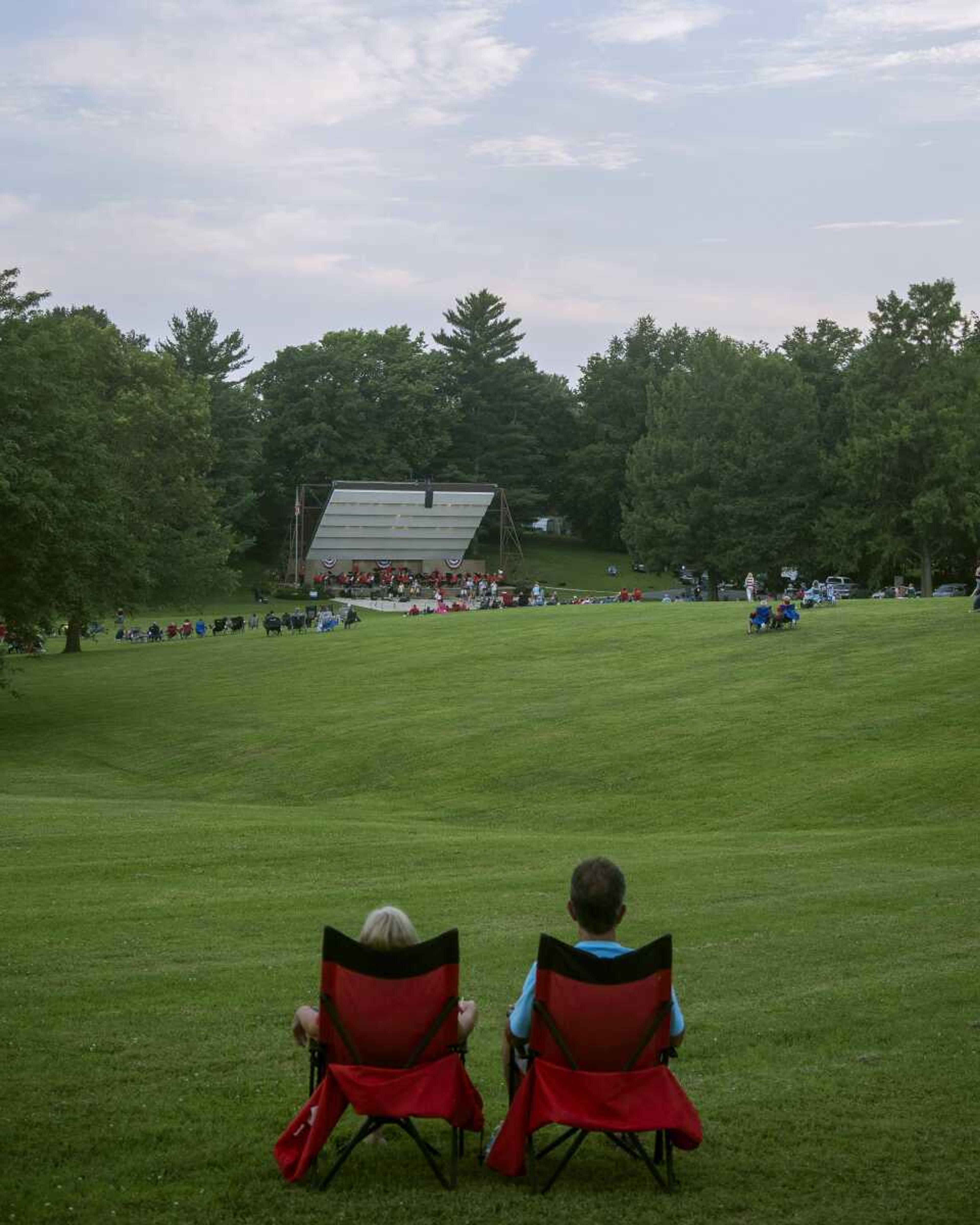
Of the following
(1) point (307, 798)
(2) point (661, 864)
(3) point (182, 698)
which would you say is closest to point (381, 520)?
(3) point (182, 698)

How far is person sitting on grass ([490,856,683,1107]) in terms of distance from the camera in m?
5.98

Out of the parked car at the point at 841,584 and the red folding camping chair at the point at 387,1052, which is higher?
the parked car at the point at 841,584

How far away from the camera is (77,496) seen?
133 ft

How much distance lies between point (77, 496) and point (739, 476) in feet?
149

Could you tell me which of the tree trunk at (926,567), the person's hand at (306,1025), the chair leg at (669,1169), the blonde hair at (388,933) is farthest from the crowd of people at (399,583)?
the chair leg at (669,1169)

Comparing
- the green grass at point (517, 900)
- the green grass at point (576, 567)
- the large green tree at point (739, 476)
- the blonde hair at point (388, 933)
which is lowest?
the green grass at point (517, 900)

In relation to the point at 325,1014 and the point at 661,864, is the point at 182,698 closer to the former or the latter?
the point at 661,864

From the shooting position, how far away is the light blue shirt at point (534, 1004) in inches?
241

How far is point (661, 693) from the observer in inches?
1358

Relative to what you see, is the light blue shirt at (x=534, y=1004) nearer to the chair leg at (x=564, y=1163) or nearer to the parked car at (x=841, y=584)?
the chair leg at (x=564, y=1163)

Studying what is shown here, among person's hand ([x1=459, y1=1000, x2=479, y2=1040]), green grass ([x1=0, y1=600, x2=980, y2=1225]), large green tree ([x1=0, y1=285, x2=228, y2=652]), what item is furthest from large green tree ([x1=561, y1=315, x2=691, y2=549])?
person's hand ([x1=459, y1=1000, x2=479, y2=1040])

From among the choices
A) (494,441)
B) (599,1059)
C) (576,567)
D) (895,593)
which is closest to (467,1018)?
(599,1059)

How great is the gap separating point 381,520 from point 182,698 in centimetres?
4715

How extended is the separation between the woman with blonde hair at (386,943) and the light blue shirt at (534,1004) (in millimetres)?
207
